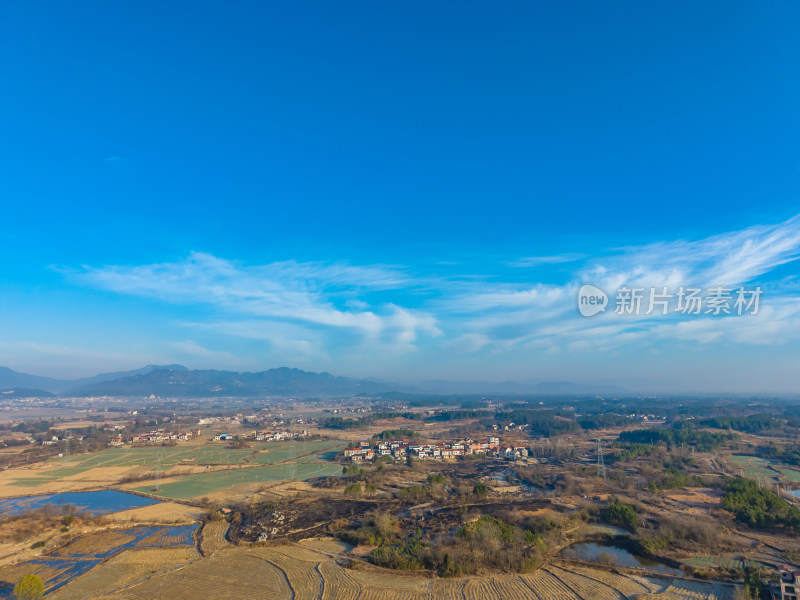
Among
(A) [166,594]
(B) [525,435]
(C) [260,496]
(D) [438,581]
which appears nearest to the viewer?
(A) [166,594]

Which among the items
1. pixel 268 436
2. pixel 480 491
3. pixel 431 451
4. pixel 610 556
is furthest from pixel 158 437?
pixel 610 556

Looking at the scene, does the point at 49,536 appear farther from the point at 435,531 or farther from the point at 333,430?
the point at 333,430

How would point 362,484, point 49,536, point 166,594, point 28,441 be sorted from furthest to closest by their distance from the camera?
point 28,441
point 362,484
point 49,536
point 166,594

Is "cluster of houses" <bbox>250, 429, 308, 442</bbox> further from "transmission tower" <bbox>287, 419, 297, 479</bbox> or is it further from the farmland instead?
the farmland

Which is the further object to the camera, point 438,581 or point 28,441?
point 28,441

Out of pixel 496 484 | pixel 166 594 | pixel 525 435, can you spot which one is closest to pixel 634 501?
pixel 496 484
